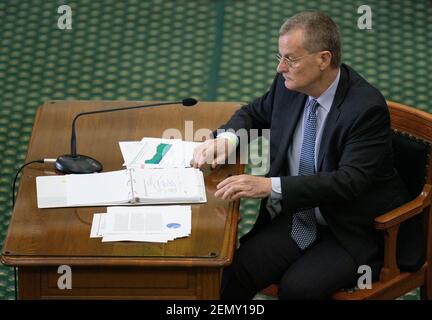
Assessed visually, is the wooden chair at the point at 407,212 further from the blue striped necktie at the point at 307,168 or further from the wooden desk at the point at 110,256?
the wooden desk at the point at 110,256

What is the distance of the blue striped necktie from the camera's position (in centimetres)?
323

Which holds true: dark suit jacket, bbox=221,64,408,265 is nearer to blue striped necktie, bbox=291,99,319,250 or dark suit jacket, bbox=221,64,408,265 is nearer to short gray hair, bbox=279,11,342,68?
blue striped necktie, bbox=291,99,319,250

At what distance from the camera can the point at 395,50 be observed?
5492 mm

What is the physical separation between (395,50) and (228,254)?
306cm

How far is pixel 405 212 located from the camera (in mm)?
3074

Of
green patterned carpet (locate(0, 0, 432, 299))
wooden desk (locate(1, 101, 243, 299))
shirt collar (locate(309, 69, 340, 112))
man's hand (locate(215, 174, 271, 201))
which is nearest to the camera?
wooden desk (locate(1, 101, 243, 299))

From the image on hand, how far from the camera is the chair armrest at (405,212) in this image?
3037mm

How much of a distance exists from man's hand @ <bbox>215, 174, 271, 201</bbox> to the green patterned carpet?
2025mm

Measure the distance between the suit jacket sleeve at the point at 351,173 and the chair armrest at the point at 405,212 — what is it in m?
0.12

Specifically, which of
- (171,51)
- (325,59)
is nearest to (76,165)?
(325,59)

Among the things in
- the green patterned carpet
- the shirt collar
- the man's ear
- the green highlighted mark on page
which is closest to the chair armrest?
the shirt collar

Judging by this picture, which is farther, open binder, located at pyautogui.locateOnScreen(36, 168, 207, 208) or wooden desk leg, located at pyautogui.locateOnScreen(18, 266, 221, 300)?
open binder, located at pyautogui.locateOnScreen(36, 168, 207, 208)

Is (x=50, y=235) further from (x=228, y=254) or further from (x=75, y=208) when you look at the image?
(x=228, y=254)

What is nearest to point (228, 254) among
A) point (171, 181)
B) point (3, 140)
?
point (171, 181)
